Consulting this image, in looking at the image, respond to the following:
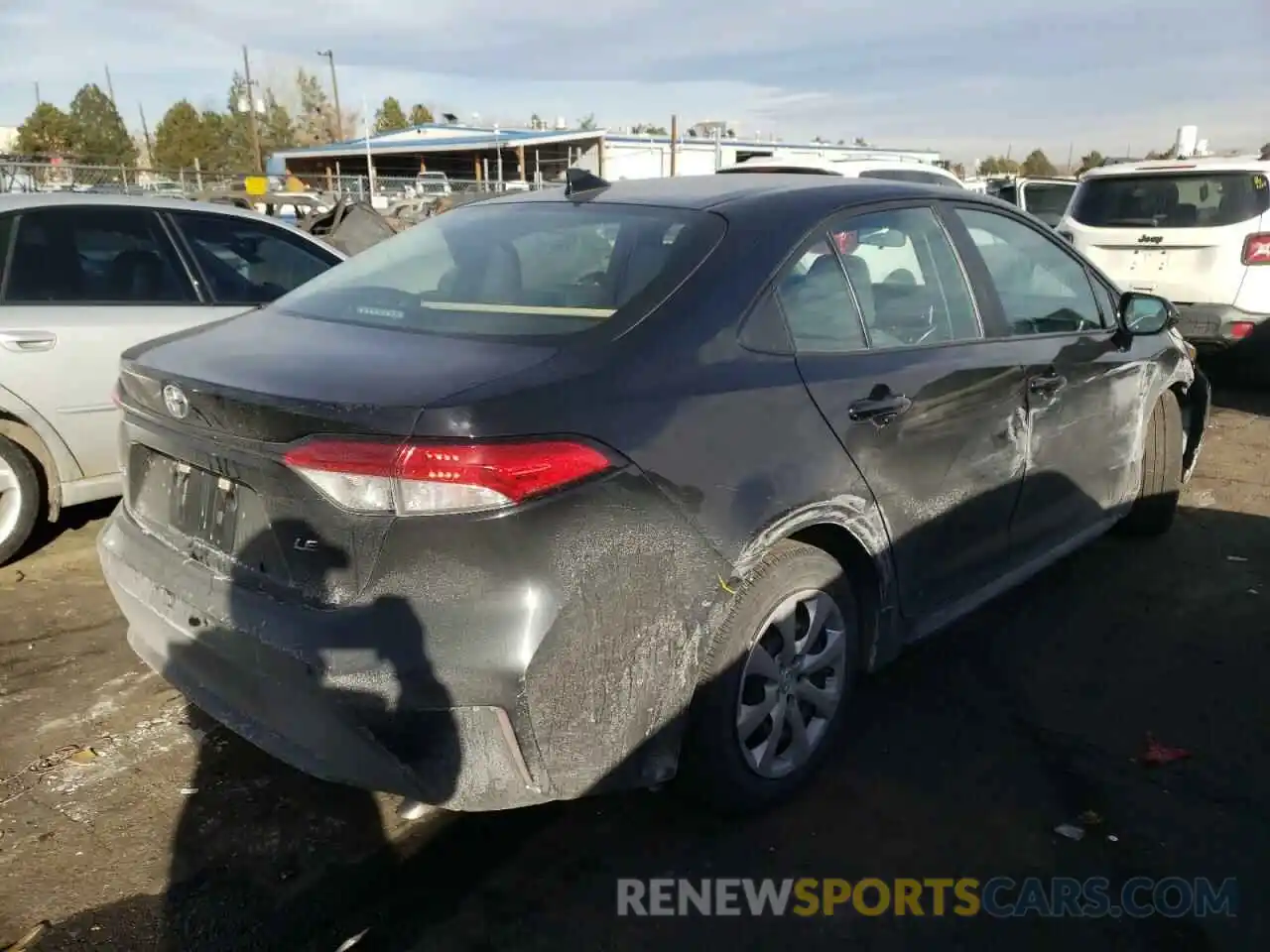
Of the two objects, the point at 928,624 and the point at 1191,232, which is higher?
the point at 1191,232

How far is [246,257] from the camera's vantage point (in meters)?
5.28

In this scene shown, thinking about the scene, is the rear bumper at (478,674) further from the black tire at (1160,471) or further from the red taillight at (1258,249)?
the red taillight at (1258,249)

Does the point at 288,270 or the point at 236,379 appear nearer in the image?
the point at 236,379

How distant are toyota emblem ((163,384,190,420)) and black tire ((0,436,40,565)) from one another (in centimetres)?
255

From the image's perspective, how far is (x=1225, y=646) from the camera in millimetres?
3910

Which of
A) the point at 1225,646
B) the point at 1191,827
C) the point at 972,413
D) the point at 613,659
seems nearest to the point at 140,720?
the point at 613,659

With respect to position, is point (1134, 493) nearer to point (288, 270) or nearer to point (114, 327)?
point (288, 270)

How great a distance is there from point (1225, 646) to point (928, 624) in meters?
1.53

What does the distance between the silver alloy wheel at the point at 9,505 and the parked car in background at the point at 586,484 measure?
204cm

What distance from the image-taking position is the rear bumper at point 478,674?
2.10 m

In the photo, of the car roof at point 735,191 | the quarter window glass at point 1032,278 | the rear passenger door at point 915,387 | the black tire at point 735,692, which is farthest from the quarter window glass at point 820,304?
the quarter window glass at point 1032,278

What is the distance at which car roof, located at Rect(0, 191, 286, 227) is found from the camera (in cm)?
462

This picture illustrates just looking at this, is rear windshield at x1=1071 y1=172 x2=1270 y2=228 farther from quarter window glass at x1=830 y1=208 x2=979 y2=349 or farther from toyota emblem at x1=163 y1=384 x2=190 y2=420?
toyota emblem at x1=163 y1=384 x2=190 y2=420

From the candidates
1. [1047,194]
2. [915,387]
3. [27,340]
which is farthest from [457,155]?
[915,387]
